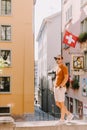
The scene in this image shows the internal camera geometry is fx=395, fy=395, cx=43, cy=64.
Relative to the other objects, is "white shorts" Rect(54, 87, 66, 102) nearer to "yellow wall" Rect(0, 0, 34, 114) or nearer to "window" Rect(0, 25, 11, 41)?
"yellow wall" Rect(0, 0, 34, 114)

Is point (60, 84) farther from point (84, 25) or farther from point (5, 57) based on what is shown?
point (5, 57)

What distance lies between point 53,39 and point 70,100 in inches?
682

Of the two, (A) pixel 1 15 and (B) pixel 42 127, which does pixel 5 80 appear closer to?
(A) pixel 1 15

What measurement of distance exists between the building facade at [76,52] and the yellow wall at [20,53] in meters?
3.53

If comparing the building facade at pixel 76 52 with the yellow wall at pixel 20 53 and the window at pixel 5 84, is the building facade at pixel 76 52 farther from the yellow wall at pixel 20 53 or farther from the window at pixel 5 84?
the window at pixel 5 84

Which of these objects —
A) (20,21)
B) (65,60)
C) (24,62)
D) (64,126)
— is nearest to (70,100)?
(65,60)

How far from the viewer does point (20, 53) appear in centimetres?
3856

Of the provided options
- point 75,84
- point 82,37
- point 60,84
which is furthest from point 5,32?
point 60,84

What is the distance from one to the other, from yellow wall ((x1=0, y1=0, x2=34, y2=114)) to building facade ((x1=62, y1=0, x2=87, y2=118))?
353 cm

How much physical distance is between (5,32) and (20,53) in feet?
8.33

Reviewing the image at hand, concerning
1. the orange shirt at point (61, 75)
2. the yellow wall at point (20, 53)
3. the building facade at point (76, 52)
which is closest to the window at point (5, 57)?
the yellow wall at point (20, 53)

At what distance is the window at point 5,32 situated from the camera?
127 ft

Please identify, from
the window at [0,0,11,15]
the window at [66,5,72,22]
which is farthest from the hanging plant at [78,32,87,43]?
the window at [0,0,11,15]

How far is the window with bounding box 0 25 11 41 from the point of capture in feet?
127
